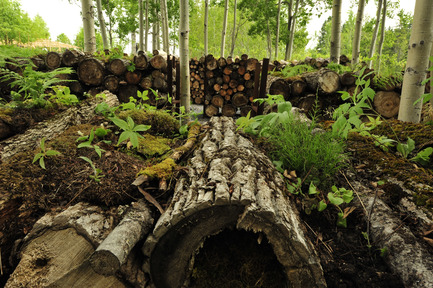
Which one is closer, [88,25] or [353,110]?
[353,110]

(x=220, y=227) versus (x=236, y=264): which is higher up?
(x=220, y=227)

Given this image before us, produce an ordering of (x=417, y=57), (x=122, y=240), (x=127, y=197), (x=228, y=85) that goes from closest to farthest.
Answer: (x=122, y=240) → (x=127, y=197) → (x=417, y=57) → (x=228, y=85)

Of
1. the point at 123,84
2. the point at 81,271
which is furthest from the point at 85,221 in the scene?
the point at 123,84

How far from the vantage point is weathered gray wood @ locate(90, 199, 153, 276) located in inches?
38.4

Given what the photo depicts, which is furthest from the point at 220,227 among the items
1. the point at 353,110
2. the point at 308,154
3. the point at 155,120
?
the point at 155,120

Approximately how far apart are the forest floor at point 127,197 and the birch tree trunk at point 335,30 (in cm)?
591

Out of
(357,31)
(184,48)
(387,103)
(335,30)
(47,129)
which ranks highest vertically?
(357,31)

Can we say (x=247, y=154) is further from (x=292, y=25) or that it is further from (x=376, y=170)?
(x=292, y=25)

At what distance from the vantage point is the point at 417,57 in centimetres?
289

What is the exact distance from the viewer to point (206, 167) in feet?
4.87

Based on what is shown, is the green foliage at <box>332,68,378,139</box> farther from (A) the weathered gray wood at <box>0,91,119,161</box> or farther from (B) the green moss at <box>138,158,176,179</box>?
(A) the weathered gray wood at <box>0,91,119,161</box>

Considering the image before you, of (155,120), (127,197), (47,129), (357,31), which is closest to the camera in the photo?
(127,197)

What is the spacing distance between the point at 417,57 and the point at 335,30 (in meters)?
4.42

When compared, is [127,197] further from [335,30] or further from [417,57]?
[335,30]
